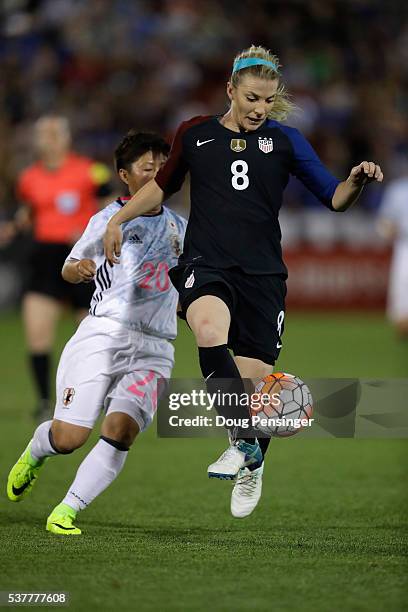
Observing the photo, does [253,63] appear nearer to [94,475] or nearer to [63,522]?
[94,475]

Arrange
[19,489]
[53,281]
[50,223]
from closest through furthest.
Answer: [19,489] → [53,281] → [50,223]

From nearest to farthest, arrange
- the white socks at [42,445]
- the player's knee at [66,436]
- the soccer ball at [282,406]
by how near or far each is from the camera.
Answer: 1. the soccer ball at [282,406]
2. the player's knee at [66,436]
3. the white socks at [42,445]

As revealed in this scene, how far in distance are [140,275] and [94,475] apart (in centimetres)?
96

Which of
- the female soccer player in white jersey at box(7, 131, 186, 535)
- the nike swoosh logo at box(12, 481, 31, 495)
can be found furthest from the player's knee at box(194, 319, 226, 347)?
the nike swoosh logo at box(12, 481, 31, 495)

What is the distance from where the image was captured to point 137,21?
20.0 m

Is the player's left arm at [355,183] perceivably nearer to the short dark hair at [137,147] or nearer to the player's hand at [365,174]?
the player's hand at [365,174]

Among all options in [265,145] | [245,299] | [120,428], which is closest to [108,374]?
[120,428]

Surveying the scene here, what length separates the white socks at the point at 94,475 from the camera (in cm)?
534

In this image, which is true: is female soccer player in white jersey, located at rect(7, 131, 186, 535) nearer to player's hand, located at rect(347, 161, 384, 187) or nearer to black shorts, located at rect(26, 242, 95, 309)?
player's hand, located at rect(347, 161, 384, 187)

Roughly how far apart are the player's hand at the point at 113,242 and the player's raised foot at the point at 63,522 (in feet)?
3.81

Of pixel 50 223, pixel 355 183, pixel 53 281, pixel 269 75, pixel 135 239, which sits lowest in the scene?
pixel 135 239

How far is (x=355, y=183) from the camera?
5031 millimetres

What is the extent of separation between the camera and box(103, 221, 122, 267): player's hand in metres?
5.11

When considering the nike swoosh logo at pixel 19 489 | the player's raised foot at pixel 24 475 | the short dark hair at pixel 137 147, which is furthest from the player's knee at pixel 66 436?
the short dark hair at pixel 137 147
